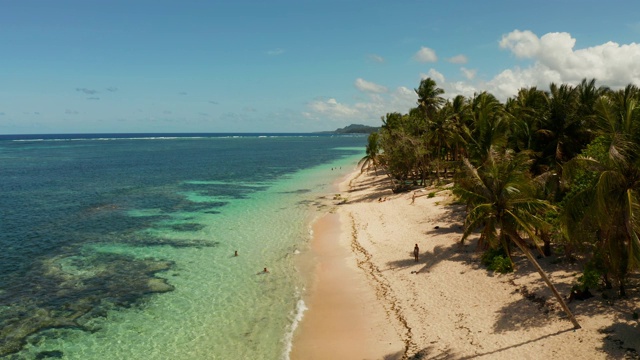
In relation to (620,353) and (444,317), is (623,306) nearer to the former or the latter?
(620,353)

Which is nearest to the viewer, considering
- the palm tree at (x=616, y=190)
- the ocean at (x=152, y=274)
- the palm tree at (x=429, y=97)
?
the palm tree at (x=616, y=190)

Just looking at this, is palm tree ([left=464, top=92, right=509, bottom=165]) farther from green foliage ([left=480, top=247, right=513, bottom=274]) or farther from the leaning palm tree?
the leaning palm tree

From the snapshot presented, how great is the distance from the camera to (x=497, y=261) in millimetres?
25922

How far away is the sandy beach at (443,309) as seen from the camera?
59.1 ft

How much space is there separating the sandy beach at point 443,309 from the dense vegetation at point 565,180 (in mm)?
2161

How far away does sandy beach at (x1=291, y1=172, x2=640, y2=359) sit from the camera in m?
18.0

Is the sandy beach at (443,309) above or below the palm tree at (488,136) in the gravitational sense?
below

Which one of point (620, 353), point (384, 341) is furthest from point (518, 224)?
point (384, 341)

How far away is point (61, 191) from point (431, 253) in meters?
67.2

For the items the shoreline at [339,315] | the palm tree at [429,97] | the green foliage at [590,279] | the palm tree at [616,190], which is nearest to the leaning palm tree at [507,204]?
the palm tree at [616,190]

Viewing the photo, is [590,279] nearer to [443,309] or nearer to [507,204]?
[507,204]

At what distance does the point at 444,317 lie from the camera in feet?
72.0

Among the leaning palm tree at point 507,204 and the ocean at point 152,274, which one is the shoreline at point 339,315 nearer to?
the ocean at point 152,274

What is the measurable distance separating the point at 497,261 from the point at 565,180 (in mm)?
6919
